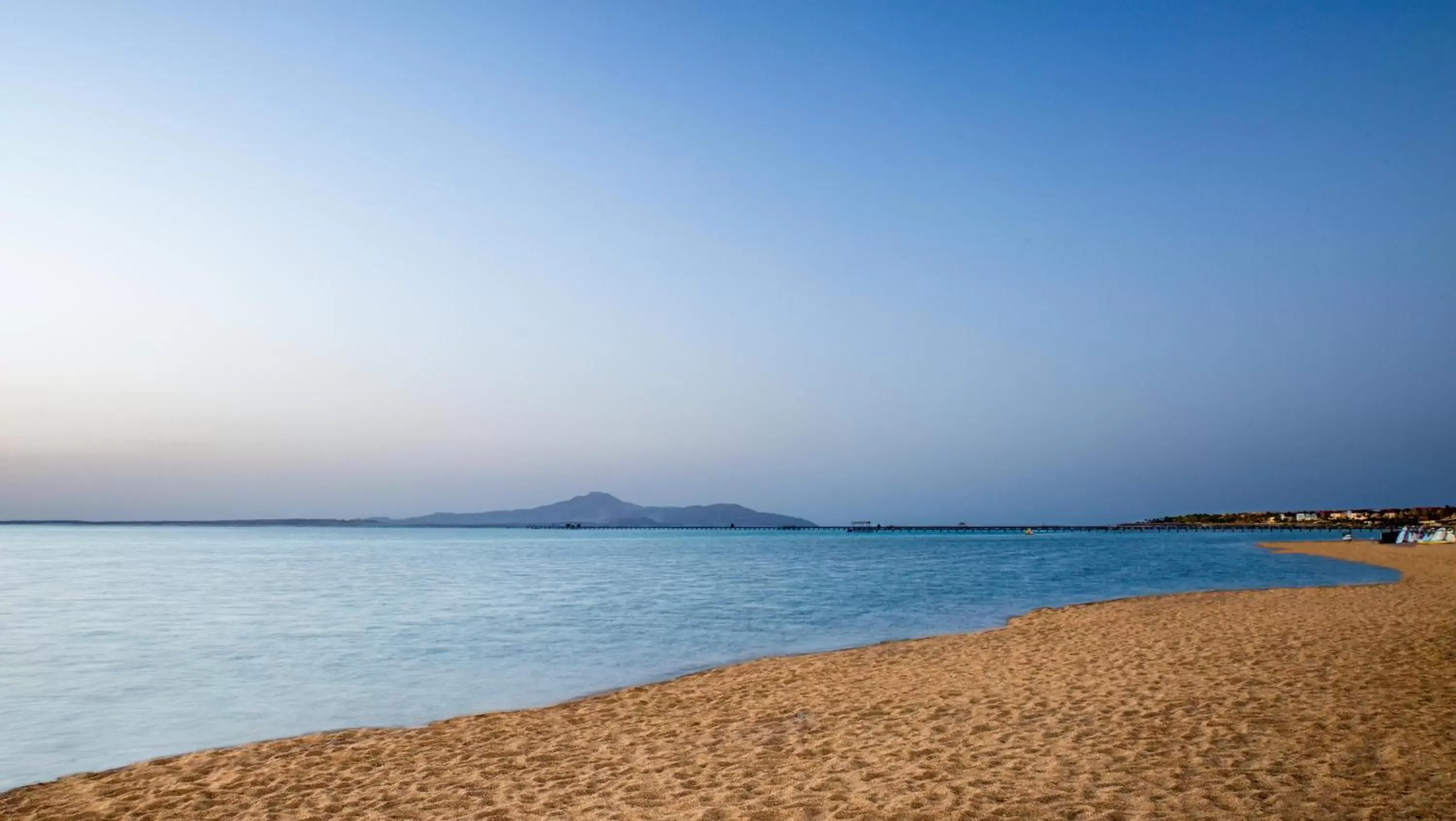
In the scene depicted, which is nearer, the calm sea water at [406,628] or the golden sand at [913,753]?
the golden sand at [913,753]

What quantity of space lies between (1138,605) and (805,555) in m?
57.3

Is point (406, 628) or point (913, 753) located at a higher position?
point (913, 753)

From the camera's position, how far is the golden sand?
687 centimetres

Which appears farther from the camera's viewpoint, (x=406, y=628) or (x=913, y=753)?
(x=406, y=628)

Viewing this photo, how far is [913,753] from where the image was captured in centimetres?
838

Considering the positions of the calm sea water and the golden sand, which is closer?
the golden sand

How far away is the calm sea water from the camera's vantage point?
1247 centimetres

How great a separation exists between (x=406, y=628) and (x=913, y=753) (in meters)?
18.0

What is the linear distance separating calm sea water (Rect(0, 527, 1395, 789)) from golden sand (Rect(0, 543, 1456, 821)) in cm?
209

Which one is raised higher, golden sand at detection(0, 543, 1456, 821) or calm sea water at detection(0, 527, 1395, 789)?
golden sand at detection(0, 543, 1456, 821)

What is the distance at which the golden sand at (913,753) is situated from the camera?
687 centimetres

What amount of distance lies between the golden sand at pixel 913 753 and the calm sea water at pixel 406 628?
6.85ft

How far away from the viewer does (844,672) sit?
14.0 m

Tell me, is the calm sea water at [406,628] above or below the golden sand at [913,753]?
below
